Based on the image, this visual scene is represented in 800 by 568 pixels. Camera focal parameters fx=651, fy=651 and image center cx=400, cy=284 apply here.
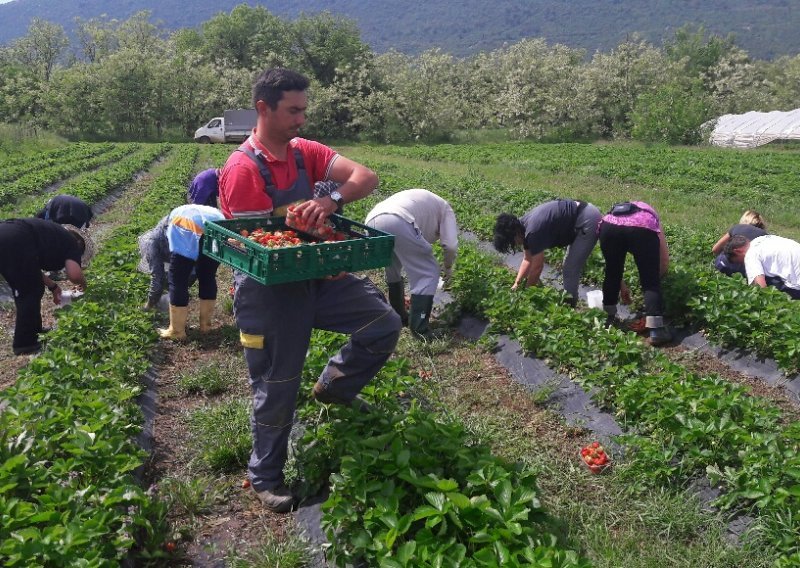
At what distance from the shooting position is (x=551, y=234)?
6625 millimetres

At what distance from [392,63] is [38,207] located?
143 ft

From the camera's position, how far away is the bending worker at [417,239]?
648cm

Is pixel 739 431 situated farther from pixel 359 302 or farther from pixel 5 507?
pixel 5 507

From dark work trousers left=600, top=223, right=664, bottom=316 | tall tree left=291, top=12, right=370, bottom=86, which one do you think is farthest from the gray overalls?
tall tree left=291, top=12, right=370, bottom=86

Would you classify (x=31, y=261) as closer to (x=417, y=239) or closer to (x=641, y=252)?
(x=417, y=239)

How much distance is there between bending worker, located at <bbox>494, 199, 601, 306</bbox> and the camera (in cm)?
647

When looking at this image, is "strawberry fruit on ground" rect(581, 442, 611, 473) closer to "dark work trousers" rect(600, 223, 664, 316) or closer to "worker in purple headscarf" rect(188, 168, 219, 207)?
"dark work trousers" rect(600, 223, 664, 316)

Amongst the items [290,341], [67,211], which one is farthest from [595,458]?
[67,211]

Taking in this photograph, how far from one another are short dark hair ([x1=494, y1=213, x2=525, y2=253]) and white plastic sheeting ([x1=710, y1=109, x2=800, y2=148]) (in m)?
35.1

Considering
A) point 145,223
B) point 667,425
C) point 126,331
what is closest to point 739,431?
point 667,425

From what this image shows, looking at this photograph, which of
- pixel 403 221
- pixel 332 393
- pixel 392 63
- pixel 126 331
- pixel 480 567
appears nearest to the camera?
pixel 480 567

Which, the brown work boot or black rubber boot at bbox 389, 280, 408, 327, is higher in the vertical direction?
black rubber boot at bbox 389, 280, 408, 327

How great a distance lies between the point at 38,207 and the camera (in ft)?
39.5

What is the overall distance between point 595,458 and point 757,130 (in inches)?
1526
